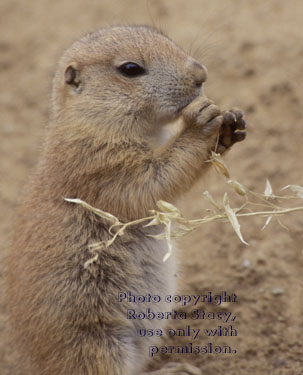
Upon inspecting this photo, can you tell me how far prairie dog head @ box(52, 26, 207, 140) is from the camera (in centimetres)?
399

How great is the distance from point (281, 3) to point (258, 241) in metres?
2.88

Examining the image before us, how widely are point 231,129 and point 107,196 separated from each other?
33.3 inches

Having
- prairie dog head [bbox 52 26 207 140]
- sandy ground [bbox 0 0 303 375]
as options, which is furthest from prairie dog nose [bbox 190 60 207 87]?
sandy ground [bbox 0 0 303 375]

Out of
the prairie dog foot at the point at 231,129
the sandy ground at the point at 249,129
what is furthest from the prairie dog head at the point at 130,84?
the sandy ground at the point at 249,129

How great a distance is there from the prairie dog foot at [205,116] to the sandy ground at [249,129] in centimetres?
44

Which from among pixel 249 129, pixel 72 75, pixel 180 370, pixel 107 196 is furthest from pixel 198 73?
pixel 249 129

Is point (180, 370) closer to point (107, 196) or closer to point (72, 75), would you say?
point (107, 196)

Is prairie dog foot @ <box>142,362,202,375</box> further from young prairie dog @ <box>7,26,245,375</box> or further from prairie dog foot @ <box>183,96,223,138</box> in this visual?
prairie dog foot @ <box>183,96,223,138</box>

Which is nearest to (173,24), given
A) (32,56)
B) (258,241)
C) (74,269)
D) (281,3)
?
(281,3)

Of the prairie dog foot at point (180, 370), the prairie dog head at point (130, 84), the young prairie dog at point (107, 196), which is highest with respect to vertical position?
the prairie dog head at point (130, 84)

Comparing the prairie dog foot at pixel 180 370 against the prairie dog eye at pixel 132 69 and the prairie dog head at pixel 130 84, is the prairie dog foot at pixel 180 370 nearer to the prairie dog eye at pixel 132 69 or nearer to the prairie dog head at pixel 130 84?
the prairie dog head at pixel 130 84

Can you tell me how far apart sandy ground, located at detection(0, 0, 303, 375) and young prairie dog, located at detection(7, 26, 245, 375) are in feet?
1.36

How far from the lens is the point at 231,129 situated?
12.8ft

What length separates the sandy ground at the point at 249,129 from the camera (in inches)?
183
